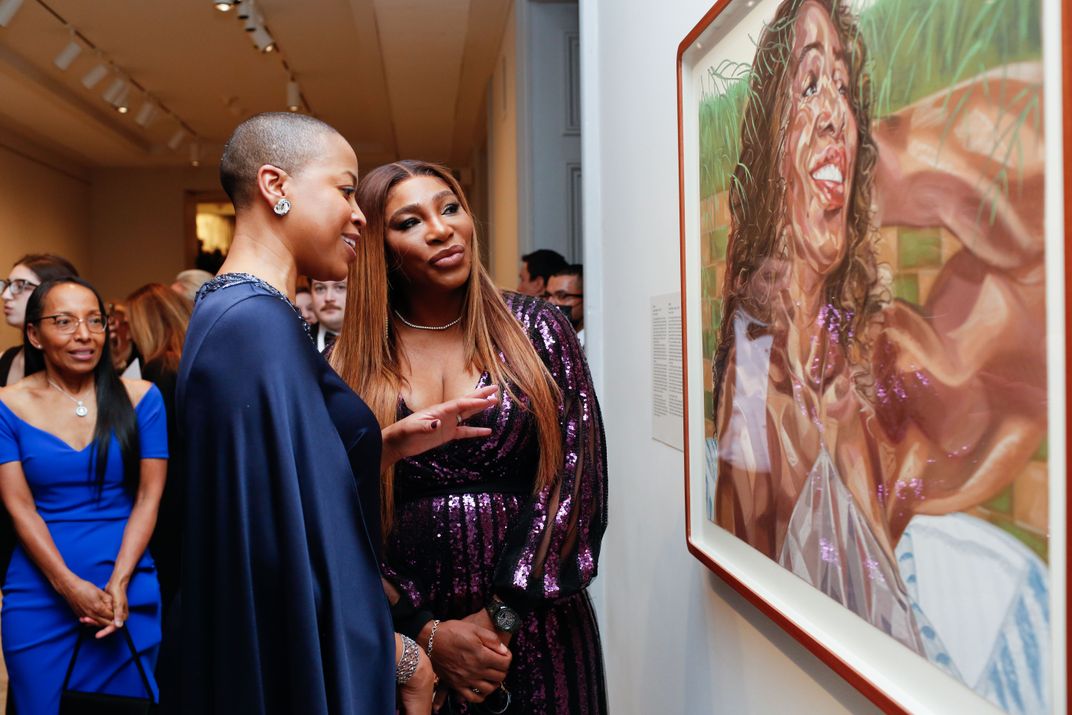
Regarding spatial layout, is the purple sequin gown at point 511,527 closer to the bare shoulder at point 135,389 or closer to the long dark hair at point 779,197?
the long dark hair at point 779,197

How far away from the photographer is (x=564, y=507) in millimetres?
2203

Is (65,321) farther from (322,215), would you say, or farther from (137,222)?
(137,222)

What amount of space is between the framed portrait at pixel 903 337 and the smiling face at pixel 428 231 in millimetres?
658

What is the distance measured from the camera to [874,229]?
4.01ft

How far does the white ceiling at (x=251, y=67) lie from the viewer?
8.52 m

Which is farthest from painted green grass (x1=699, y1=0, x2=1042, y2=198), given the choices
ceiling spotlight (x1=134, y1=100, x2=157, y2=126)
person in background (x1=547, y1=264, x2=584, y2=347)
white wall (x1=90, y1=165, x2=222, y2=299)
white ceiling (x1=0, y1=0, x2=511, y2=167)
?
white wall (x1=90, y1=165, x2=222, y2=299)

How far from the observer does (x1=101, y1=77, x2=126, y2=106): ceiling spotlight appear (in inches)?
413

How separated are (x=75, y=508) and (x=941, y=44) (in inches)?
132

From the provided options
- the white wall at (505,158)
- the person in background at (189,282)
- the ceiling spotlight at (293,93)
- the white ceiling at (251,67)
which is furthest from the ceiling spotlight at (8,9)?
the white wall at (505,158)

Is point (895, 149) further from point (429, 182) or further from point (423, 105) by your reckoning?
point (423, 105)

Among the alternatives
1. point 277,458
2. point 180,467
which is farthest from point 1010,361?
point 180,467

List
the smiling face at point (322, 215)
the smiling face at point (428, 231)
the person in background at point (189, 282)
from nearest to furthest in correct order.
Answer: the smiling face at point (322, 215), the smiling face at point (428, 231), the person in background at point (189, 282)

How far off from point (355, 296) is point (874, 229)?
138 cm

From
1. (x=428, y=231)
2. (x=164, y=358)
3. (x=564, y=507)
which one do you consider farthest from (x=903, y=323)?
(x=164, y=358)
